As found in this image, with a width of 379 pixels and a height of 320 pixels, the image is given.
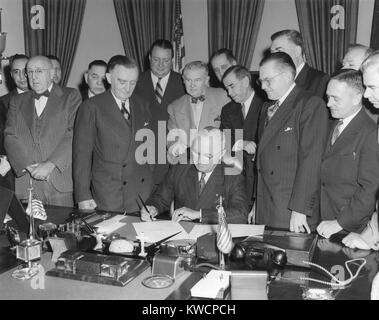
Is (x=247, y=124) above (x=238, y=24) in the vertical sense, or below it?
below

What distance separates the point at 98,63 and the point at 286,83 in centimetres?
270

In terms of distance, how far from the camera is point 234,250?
7.38ft

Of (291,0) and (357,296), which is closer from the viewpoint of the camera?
(357,296)

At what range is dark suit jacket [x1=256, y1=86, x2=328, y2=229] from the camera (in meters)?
3.05

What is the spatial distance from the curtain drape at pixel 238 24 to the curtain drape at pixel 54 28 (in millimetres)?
2220

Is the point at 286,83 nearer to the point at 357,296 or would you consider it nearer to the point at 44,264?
the point at 357,296

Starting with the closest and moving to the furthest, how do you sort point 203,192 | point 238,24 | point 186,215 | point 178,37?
point 186,215, point 203,192, point 238,24, point 178,37

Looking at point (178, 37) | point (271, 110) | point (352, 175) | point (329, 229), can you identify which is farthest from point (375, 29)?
point (329, 229)

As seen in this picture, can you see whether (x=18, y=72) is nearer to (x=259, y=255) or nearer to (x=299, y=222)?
(x=299, y=222)

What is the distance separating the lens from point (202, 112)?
4.43m

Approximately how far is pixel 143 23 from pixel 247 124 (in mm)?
4259
